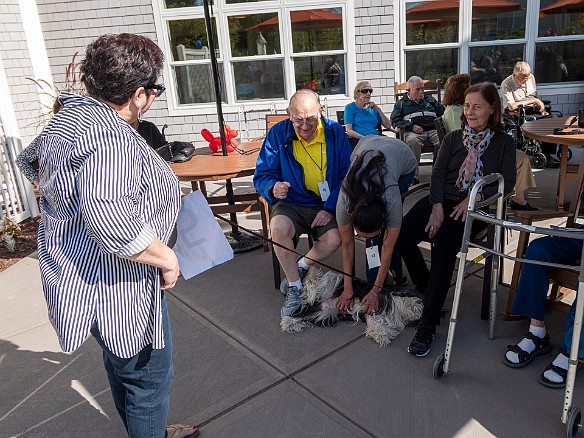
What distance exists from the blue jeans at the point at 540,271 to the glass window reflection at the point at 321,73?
5.38 metres

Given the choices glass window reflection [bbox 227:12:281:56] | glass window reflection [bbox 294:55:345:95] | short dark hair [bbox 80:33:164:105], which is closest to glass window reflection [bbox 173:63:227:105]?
glass window reflection [bbox 227:12:281:56]

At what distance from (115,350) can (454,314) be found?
4.71ft

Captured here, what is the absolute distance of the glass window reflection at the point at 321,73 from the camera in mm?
7230

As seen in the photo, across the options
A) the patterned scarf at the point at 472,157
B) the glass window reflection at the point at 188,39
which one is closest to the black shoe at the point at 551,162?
the patterned scarf at the point at 472,157

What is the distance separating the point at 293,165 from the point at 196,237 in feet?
4.79

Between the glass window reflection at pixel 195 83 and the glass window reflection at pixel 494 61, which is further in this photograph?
the glass window reflection at pixel 195 83

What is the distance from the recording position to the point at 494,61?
718 centimetres

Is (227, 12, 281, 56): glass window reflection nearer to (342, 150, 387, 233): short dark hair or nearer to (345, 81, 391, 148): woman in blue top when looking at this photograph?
(345, 81, 391, 148): woman in blue top

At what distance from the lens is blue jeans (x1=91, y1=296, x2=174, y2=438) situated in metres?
1.61

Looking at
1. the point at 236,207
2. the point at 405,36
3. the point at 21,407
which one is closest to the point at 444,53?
the point at 405,36

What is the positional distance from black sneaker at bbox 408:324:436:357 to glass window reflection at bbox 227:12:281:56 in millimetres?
5672

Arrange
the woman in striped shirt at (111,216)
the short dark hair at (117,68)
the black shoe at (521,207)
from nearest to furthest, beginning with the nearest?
the woman in striped shirt at (111,216)
the short dark hair at (117,68)
the black shoe at (521,207)

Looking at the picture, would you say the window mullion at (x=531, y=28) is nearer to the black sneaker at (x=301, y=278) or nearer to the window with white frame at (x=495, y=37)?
the window with white frame at (x=495, y=37)

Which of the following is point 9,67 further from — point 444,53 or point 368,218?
point 444,53
